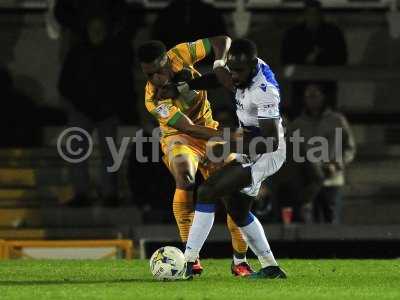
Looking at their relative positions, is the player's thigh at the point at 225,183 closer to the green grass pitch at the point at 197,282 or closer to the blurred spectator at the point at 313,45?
the green grass pitch at the point at 197,282

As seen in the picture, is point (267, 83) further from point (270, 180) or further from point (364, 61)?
point (364, 61)

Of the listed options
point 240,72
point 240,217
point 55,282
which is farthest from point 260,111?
point 55,282

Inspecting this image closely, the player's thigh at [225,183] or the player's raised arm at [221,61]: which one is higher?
the player's raised arm at [221,61]

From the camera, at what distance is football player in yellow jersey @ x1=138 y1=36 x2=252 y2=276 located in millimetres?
13094

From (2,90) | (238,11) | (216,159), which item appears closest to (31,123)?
(2,90)

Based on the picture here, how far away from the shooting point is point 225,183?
41.0 feet

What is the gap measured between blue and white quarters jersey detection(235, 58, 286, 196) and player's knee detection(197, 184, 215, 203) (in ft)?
1.03

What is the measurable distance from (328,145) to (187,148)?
16.7 ft

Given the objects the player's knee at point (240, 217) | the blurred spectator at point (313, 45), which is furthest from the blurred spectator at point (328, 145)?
the player's knee at point (240, 217)

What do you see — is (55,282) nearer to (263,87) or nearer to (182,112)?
(182,112)

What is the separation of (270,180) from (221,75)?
20.2 ft

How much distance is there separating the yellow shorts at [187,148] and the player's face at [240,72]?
4.50 ft

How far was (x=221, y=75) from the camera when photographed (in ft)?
42.4

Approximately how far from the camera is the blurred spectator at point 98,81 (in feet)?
60.6
